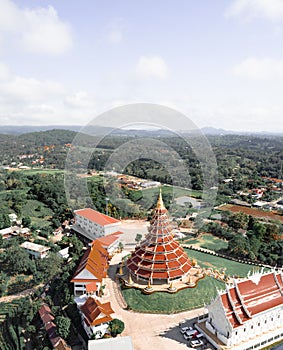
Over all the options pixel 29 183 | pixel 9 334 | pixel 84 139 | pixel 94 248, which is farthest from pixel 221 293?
pixel 29 183

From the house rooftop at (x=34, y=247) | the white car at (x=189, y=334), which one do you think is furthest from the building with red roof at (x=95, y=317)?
the house rooftop at (x=34, y=247)

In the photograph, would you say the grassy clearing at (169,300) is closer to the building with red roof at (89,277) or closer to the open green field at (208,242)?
the building with red roof at (89,277)

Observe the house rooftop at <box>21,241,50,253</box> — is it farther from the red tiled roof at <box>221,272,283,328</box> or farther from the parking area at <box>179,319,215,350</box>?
the red tiled roof at <box>221,272,283,328</box>

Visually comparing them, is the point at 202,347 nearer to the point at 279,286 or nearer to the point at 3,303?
the point at 279,286

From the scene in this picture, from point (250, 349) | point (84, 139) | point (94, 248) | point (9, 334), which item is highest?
point (84, 139)

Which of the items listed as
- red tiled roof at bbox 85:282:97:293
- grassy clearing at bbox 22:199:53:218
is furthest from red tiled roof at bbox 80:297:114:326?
grassy clearing at bbox 22:199:53:218

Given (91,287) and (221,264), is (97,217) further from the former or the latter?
(221,264)

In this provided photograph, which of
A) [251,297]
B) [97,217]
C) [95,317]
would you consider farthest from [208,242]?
[95,317]
